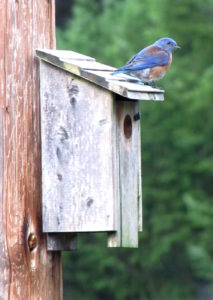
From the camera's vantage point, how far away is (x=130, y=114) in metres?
5.66

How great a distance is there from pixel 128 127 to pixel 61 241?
71 cm

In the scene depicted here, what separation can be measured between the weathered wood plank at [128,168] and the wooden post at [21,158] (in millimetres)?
417

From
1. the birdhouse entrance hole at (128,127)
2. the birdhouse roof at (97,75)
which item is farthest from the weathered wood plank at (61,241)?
the birdhouse roof at (97,75)

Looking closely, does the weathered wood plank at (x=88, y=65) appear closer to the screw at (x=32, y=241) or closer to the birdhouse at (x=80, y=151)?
the birdhouse at (x=80, y=151)

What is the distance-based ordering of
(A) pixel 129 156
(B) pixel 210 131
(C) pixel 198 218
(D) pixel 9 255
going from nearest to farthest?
(D) pixel 9 255 < (A) pixel 129 156 < (C) pixel 198 218 < (B) pixel 210 131

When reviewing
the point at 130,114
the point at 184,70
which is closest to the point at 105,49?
the point at 184,70

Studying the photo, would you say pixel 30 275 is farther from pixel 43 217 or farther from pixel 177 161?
pixel 177 161

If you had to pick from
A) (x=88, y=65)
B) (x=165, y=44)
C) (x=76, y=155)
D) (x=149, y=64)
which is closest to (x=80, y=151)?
(x=76, y=155)

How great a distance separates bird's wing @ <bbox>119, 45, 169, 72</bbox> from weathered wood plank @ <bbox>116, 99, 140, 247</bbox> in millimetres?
1076

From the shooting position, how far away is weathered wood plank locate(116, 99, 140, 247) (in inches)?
215

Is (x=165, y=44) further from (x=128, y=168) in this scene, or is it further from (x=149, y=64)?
(x=128, y=168)

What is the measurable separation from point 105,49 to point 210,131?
354 cm

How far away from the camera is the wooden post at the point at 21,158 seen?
5.20m

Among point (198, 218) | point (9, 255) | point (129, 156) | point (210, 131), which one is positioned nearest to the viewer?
point (9, 255)
